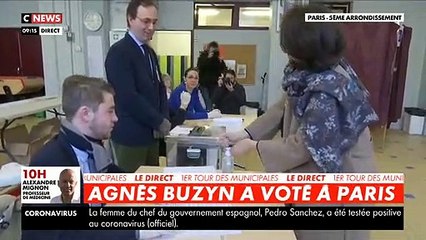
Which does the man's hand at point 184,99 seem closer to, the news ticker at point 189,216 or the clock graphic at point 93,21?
the news ticker at point 189,216

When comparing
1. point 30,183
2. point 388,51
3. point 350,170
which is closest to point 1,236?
point 30,183

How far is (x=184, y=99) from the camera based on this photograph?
2.42 m

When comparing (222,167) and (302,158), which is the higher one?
(302,158)

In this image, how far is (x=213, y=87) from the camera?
11.0 feet

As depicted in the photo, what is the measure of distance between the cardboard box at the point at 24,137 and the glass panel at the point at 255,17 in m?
3.09

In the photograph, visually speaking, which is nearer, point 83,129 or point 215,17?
point 83,129

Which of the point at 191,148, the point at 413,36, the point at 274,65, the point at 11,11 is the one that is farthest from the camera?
the point at 11,11

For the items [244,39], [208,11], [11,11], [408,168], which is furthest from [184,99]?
[11,11]

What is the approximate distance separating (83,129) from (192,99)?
158cm

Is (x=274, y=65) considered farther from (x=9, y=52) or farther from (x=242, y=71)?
(x=9, y=52)

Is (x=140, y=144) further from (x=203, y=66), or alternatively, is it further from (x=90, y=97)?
(x=203, y=66)

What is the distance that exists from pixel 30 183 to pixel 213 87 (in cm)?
267

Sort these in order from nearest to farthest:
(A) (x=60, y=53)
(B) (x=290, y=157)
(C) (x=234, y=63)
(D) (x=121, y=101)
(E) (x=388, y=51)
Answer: (B) (x=290, y=157), (D) (x=121, y=101), (E) (x=388, y=51), (A) (x=60, y=53), (C) (x=234, y=63)

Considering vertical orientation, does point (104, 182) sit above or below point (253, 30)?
below
